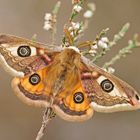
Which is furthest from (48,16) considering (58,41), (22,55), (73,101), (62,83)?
(58,41)

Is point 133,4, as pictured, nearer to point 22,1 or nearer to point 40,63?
point 22,1

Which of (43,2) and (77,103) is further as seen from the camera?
(43,2)

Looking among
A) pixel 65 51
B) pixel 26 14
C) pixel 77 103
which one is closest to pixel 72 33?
pixel 65 51

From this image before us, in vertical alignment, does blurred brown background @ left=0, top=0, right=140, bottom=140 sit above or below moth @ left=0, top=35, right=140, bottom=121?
above

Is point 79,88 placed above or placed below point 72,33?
below

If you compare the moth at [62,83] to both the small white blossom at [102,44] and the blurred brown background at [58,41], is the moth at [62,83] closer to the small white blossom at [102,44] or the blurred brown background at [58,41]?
the small white blossom at [102,44]

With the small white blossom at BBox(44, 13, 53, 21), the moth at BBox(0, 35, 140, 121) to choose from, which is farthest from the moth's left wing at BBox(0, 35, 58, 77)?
the small white blossom at BBox(44, 13, 53, 21)

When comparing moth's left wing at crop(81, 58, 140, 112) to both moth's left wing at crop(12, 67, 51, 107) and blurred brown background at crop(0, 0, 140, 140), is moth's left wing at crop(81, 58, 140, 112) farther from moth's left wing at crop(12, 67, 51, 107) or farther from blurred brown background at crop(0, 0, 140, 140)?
blurred brown background at crop(0, 0, 140, 140)
